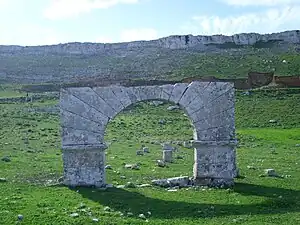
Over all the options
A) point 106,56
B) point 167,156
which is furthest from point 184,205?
point 106,56

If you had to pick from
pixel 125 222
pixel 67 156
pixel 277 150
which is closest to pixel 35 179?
pixel 67 156

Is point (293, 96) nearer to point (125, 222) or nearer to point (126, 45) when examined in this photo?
point (125, 222)

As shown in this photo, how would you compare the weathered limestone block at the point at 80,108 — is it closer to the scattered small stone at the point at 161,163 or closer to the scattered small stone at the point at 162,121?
the scattered small stone at the point at 161,163

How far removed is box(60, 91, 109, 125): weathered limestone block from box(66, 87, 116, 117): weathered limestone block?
0.37 feet

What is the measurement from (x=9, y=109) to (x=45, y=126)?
38.2ft

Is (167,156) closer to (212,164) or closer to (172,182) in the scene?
(212,164)

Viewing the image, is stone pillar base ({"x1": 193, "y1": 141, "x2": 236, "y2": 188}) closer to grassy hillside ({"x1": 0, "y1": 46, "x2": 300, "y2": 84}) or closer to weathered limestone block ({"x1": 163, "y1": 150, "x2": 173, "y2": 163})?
weathered limestone block ({"x1": 163, "y1": 150, "x2": 173, "y2": 163})

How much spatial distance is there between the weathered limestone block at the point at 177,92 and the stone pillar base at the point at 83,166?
10.5 feet

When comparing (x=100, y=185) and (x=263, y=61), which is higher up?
(x=263, y=61)

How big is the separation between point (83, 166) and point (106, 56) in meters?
114

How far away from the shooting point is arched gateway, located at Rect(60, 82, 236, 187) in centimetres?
1938

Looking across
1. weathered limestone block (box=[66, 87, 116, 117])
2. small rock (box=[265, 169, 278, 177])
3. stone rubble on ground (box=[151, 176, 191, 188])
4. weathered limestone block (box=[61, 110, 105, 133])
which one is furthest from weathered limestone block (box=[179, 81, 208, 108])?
small rock (box=[265, 169, 278, 177])

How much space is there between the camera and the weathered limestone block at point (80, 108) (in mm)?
19422

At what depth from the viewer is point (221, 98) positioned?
66.5 feet
